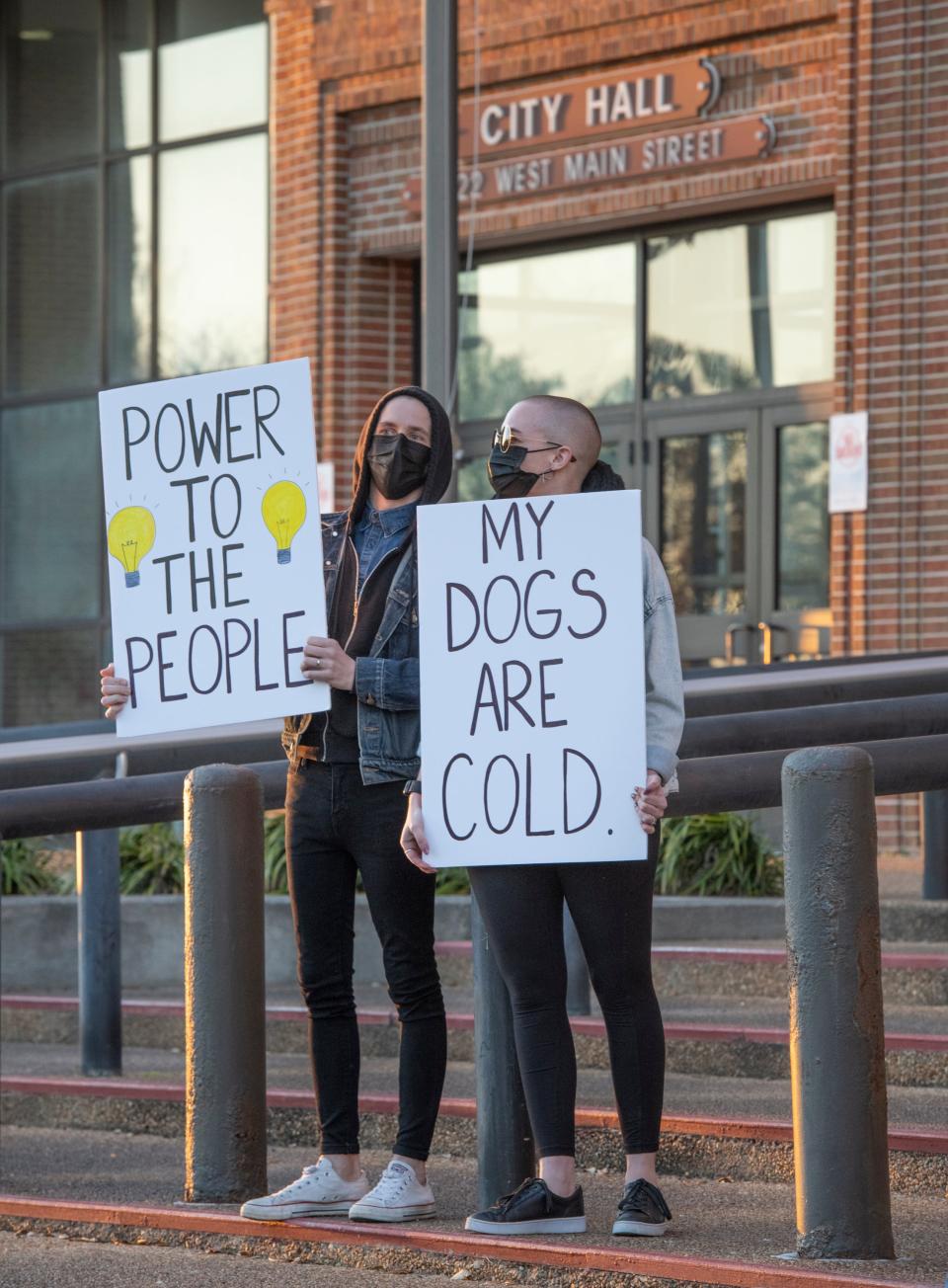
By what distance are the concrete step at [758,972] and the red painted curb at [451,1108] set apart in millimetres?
1472

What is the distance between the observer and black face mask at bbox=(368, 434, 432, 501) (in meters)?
4.97

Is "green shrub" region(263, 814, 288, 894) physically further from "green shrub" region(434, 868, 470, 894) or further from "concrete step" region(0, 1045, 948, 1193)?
"concrete step" region(0, 1045, 948, 1193)

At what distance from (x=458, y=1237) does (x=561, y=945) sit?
67 cm

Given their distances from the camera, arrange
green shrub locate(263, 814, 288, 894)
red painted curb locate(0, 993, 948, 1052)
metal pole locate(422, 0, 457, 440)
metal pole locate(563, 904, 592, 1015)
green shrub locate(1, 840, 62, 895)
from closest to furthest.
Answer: red painted curb locate(0, 993, 948, 1052), metal pole locate(563, 904, 592, 1015), metal pole locate(422, 0, 457, 440), green shrub locate(263, 814, 288, 894), green shrub locate(1, 840, 62, 895)

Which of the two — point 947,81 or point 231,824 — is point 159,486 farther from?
point 947,81

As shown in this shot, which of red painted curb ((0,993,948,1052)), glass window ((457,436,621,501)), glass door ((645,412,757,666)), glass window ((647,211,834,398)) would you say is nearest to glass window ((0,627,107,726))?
glass window ((457,436,621,501))

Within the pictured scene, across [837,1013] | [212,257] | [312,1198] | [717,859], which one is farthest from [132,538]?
→ [212,257]

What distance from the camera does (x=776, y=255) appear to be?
12719mm

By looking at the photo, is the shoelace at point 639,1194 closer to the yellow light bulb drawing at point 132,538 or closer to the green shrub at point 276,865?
the yellow light bulb drawing at point 132,538

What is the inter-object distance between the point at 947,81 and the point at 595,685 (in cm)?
777

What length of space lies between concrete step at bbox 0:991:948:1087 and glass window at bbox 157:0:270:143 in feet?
31.0

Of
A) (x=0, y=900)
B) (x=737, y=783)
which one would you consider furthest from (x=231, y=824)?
(x=0, y=900)

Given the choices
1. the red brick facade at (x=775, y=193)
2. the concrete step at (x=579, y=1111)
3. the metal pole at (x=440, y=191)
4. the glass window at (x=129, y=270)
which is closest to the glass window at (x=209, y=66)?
the glass window at (x=129, y=270)

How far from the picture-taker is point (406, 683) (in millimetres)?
4875
